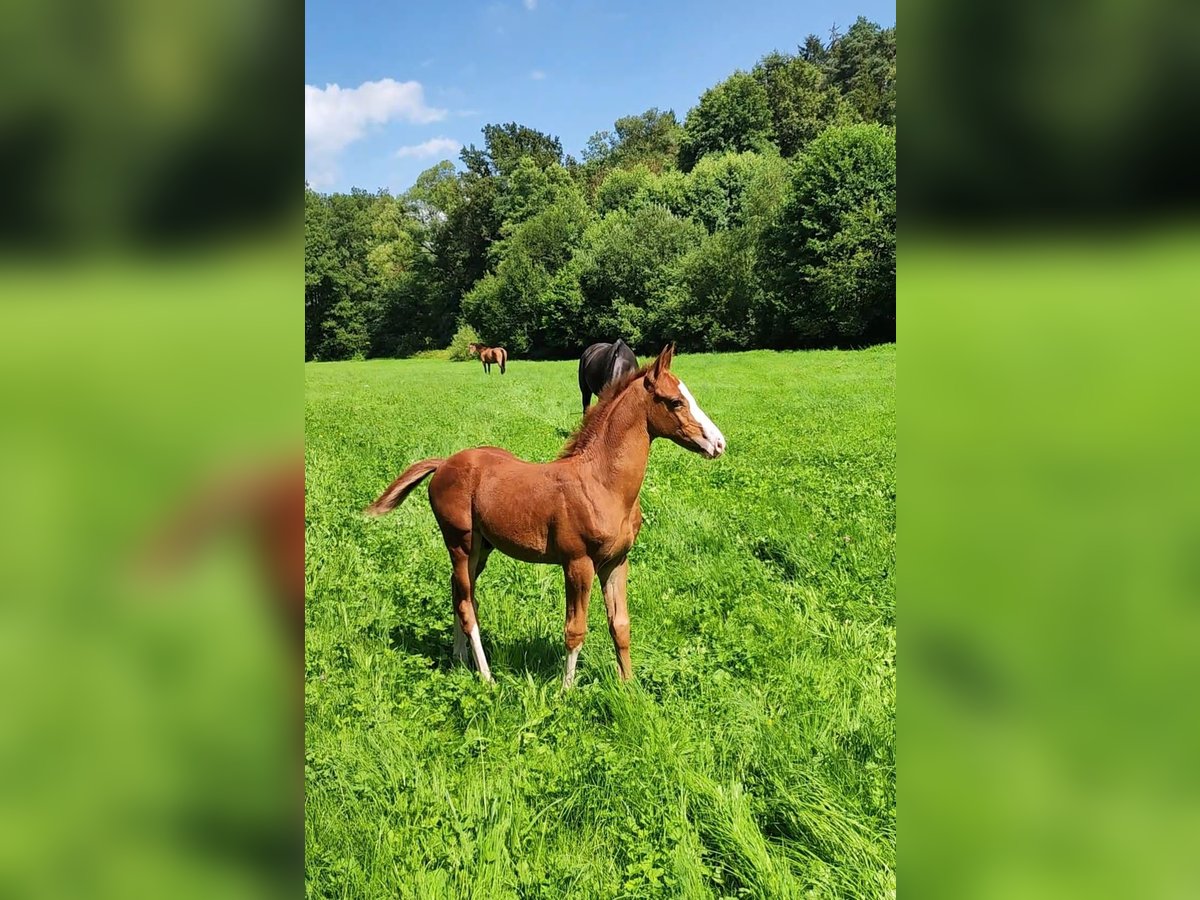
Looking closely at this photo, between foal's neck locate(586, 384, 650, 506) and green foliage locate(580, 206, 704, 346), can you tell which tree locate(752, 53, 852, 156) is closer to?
green foliage locate(580, 206, 704, 346)

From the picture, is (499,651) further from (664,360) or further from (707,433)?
(664,360)

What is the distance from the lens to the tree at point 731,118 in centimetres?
5916

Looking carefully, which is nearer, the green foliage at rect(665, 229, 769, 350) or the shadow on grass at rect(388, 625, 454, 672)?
the shadow on grass at rect(388, 625, 454, 672)

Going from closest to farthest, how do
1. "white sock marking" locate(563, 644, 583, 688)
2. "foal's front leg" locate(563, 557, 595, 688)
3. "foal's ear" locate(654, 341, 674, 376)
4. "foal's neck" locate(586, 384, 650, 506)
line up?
"foal's ear" locate(654, 341, 674, 376) < "foal's neck" locate(586, 384, 650, 506) < "foal's front leg" locate(563, 557, 595, 688) < "white sock marking" locate(563, 644, 583, 688)

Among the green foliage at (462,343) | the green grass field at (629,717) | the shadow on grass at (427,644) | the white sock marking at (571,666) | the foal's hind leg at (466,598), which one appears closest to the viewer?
the green grass field at (629,717)

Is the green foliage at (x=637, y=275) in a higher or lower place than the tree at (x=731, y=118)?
lower

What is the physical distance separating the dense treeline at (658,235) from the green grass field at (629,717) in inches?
650

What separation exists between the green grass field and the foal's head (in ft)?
4.26

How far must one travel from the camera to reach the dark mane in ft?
10.7

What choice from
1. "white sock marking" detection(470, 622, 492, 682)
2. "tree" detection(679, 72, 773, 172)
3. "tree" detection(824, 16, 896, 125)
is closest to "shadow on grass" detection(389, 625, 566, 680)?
"white sock marking" detection(470, 622, 492, 682)

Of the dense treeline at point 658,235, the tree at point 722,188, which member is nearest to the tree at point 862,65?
the dense treeline at point 658,235

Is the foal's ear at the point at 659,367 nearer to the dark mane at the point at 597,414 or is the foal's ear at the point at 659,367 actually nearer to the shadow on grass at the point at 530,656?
the dark mane at the point at 597,414
